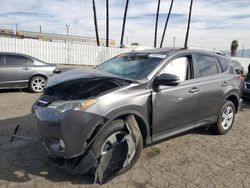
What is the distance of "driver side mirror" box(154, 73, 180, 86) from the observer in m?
3.93

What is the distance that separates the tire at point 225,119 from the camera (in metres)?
5.42

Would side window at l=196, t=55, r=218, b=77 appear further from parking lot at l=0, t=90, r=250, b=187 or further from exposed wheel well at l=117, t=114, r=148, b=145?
exposed wheel well at l=117, t=114, r=148, b=145

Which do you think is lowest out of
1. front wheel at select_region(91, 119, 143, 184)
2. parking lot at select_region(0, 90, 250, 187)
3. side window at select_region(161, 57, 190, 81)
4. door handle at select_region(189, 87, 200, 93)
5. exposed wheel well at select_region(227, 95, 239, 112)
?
parking lot at select_region(0, 90, 250, 187)

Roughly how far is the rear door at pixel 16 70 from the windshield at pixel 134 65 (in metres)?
5.28

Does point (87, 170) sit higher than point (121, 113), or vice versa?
point (121, 113)

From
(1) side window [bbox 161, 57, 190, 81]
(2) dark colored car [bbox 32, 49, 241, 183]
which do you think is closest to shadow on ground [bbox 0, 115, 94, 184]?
(2) dark colored car [bbox 32, 49, 241, 183]

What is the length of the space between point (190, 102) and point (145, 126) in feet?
3.48

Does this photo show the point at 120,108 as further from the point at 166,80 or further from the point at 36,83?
the point at 36,83

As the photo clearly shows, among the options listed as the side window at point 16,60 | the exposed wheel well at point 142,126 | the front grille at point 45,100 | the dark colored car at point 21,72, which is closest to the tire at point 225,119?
the exposed wheel well at point 142,126

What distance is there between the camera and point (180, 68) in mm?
4625

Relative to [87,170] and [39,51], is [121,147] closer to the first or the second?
[87,170]

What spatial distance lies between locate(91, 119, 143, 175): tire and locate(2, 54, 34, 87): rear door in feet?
22.3

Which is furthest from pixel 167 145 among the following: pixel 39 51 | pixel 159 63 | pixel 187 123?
pixel 39 51

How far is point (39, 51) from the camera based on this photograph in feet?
68.5
